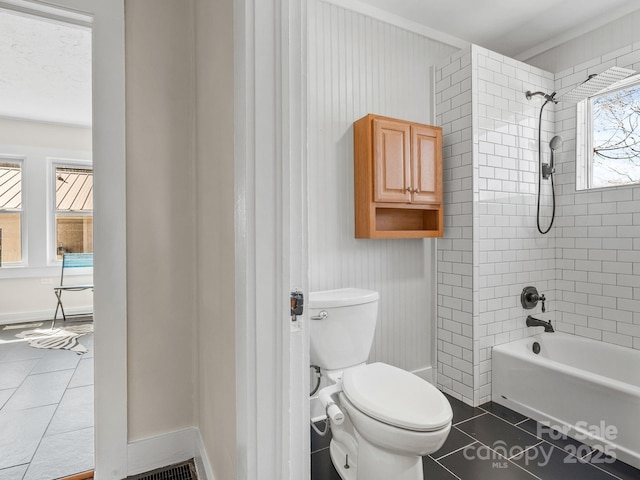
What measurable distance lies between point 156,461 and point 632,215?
3079 millimetres

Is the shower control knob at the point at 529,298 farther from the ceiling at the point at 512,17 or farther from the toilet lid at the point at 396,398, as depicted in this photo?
the ceiling at the point at 512,17

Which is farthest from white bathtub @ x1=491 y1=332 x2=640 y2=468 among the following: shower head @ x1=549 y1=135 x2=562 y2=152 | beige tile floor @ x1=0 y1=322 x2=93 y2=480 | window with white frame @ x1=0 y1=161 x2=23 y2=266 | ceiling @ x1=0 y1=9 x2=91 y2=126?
window with white frame @ x1=0 y1=161 x2=23 y2=266

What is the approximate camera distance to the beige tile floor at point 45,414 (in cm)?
153

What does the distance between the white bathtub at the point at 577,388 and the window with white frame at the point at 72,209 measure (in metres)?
4.86

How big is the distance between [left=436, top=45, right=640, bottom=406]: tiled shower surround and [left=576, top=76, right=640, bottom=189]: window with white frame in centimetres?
9

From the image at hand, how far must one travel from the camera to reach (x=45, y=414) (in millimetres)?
1958

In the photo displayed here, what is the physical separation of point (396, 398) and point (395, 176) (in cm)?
128

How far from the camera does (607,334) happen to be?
92.0 inches

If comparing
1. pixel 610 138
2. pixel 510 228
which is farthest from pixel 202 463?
pixel 610 138

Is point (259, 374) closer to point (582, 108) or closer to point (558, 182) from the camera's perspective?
point (558, 182)

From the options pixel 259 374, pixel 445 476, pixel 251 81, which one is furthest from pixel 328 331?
pixel 251 81

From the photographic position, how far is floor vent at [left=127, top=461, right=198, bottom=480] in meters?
1.48

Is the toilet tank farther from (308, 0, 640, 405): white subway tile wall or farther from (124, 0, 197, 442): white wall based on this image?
(124, 0, 197, 442): white wall

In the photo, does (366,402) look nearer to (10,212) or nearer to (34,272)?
(34,272)
